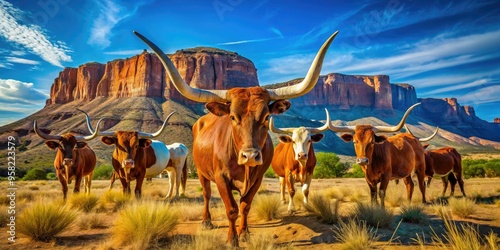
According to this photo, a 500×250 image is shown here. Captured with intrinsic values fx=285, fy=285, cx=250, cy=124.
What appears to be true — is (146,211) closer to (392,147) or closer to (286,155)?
(286,155)

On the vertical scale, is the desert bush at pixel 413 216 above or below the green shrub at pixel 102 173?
above

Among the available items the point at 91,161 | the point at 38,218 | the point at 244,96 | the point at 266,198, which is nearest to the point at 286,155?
the point at 266,198

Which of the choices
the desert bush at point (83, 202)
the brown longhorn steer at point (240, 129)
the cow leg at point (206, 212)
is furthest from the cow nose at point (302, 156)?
the desert bush at point (83, 202)

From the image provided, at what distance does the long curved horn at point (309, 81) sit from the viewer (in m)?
3.76

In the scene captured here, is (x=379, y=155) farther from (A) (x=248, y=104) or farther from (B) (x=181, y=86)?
(B) (x=181, y=86)

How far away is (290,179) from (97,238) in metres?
5.16

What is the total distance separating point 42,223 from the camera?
526cm

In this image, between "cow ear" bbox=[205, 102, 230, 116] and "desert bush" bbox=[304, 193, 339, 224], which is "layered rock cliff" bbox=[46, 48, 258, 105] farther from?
"cow ear" bbox=[205, 102, 230, 116]

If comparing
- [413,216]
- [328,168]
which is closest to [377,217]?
[413,216]

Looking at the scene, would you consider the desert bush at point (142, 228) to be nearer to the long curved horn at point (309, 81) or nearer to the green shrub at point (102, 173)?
the long curved horn at point (309, 81)

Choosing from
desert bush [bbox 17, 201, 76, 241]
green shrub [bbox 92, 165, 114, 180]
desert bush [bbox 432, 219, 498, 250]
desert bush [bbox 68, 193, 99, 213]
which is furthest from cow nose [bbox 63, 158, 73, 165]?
green shrub [bbox 92, 165, 114, 180]

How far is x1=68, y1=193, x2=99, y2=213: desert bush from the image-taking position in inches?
328

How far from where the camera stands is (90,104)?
112 meters

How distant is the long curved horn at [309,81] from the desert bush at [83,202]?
7.08m
